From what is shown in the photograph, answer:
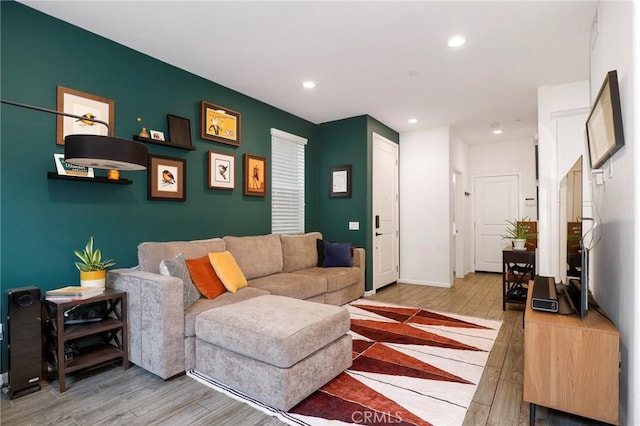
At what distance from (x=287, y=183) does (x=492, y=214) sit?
4.69 metres

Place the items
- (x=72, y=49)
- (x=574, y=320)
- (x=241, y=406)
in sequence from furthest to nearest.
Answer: (x=72, y=49)
(x=241, y=406)
(x=574, y=320)

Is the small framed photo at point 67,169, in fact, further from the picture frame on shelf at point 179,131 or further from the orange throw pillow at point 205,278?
the orange throw pillow at point 205,278

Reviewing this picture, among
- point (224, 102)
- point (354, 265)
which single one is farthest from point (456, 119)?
point (224, 102)

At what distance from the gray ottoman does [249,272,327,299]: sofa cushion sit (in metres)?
0.71

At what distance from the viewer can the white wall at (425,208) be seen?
552 centimetres

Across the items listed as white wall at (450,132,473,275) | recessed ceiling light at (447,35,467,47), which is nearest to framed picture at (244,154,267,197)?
recessed ceiling light at (447,35,467,47)

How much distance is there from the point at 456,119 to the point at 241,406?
4916 mm

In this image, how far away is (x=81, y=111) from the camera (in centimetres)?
267

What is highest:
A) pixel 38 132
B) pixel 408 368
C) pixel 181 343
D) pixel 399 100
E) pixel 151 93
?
pixel 399 100

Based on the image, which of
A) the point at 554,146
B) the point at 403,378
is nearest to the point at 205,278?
the point at 403,378

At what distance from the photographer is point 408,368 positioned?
2543 mm

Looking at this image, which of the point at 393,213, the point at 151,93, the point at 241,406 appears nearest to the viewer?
the point at 241,406

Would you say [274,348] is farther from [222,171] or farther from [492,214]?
[492,214]

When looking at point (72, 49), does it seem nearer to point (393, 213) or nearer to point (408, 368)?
point (408, 368)
